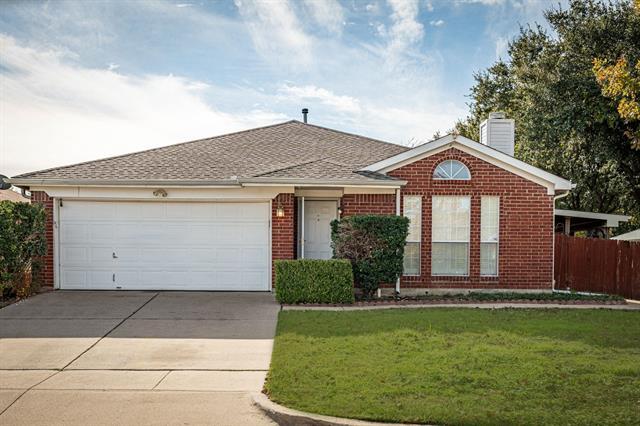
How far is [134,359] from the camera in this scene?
769 centimetres

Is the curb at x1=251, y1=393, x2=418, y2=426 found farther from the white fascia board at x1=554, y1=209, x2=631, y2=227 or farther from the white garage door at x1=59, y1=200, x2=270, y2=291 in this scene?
the white fascia board at x1=554, y1=209, x2=631, y2=227

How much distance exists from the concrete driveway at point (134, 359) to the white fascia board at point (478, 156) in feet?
14.6

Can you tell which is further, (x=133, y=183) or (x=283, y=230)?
(x=283, y=230)

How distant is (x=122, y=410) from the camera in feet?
18.9

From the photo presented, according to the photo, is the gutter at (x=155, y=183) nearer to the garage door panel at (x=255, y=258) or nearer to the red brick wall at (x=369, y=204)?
the red brick wall at (x=369, y=204)

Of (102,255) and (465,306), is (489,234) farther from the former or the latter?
(102,255)

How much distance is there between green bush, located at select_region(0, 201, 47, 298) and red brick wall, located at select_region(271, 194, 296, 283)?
5.34 meters

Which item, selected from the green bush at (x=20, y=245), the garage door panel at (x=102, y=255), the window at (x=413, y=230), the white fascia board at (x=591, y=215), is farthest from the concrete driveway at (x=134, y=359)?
the white fascia board at (x=591, y=215)

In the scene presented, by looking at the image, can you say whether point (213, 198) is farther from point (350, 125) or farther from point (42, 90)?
point (350, 125)

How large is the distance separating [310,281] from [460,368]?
517 cm

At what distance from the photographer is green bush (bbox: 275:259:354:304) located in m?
11.6

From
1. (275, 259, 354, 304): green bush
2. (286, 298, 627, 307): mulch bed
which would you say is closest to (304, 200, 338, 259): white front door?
(286, 298, 627, 307): mulch bed

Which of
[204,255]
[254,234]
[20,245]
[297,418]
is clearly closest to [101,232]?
[20,245]

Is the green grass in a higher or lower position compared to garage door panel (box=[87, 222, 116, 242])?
lower
